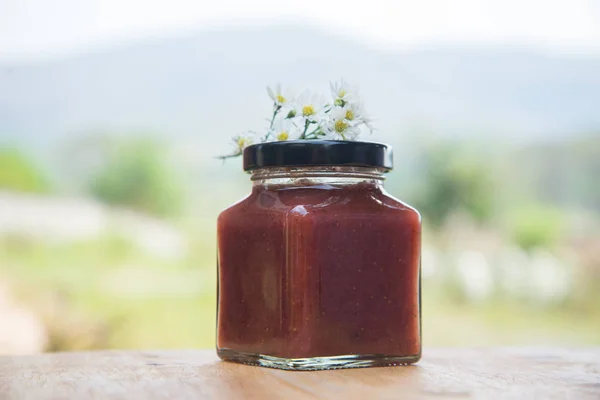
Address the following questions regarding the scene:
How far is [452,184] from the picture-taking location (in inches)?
184

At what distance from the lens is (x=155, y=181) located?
432 cm

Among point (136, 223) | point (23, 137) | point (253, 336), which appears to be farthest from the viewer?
point (136, 223)

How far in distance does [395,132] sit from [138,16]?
5.10ft

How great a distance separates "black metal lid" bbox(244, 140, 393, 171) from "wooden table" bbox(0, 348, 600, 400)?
0.71 ft

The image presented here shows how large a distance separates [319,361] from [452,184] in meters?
4.01

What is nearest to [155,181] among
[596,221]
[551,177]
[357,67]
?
[357,67]

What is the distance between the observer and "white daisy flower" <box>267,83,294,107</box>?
0.86m

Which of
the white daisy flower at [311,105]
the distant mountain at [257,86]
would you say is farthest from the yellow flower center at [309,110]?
the distant mountain at [257,86]

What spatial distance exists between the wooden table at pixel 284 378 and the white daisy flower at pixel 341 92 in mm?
296

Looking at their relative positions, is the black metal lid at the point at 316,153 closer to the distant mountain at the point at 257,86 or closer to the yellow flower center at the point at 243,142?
the yellow flower center at the point at 243,142

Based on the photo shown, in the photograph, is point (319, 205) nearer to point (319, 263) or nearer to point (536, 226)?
point (319, 263)

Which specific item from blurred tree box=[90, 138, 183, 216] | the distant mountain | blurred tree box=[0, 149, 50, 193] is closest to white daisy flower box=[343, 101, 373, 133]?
the distant mountain

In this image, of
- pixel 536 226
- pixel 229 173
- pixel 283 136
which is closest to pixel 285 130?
pixel 283 136

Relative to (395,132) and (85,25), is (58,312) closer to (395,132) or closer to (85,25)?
(85,25)
